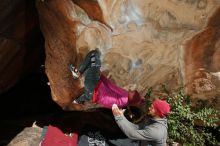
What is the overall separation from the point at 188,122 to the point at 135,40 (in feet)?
6.48

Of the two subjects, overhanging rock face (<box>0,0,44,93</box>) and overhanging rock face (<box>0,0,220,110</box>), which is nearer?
overhanging rock face (<box>0,0,220,110</box>)

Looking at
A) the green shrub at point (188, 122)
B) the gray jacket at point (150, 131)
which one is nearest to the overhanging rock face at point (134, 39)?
the green shrub at point (188, 122)

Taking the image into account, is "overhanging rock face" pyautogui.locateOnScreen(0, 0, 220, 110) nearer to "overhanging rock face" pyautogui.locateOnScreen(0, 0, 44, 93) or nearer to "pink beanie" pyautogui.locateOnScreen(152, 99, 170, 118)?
"overhanging rock face" pyautogui.locateOnScreen(0, 0, 44, 93)

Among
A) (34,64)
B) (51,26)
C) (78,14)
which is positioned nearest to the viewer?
(78,14)

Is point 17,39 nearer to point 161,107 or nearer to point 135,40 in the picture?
point 135,40

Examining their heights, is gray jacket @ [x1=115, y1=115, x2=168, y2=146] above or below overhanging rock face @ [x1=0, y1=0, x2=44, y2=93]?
below

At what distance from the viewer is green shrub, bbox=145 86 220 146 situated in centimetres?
677

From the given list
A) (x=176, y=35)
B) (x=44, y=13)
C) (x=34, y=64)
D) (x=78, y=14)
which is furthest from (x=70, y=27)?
(x=34, y=64)

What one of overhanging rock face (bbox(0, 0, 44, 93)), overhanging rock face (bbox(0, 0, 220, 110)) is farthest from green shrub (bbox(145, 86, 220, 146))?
overhanging rock face (bbox(0, 0, 44, 93))

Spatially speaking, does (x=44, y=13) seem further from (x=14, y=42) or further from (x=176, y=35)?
(x=176, y=35)

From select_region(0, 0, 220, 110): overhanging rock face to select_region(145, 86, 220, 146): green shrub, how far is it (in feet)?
1.15

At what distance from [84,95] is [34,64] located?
2630mm

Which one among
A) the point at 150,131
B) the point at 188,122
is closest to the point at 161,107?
the point at 150,131

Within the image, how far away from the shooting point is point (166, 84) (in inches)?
259
